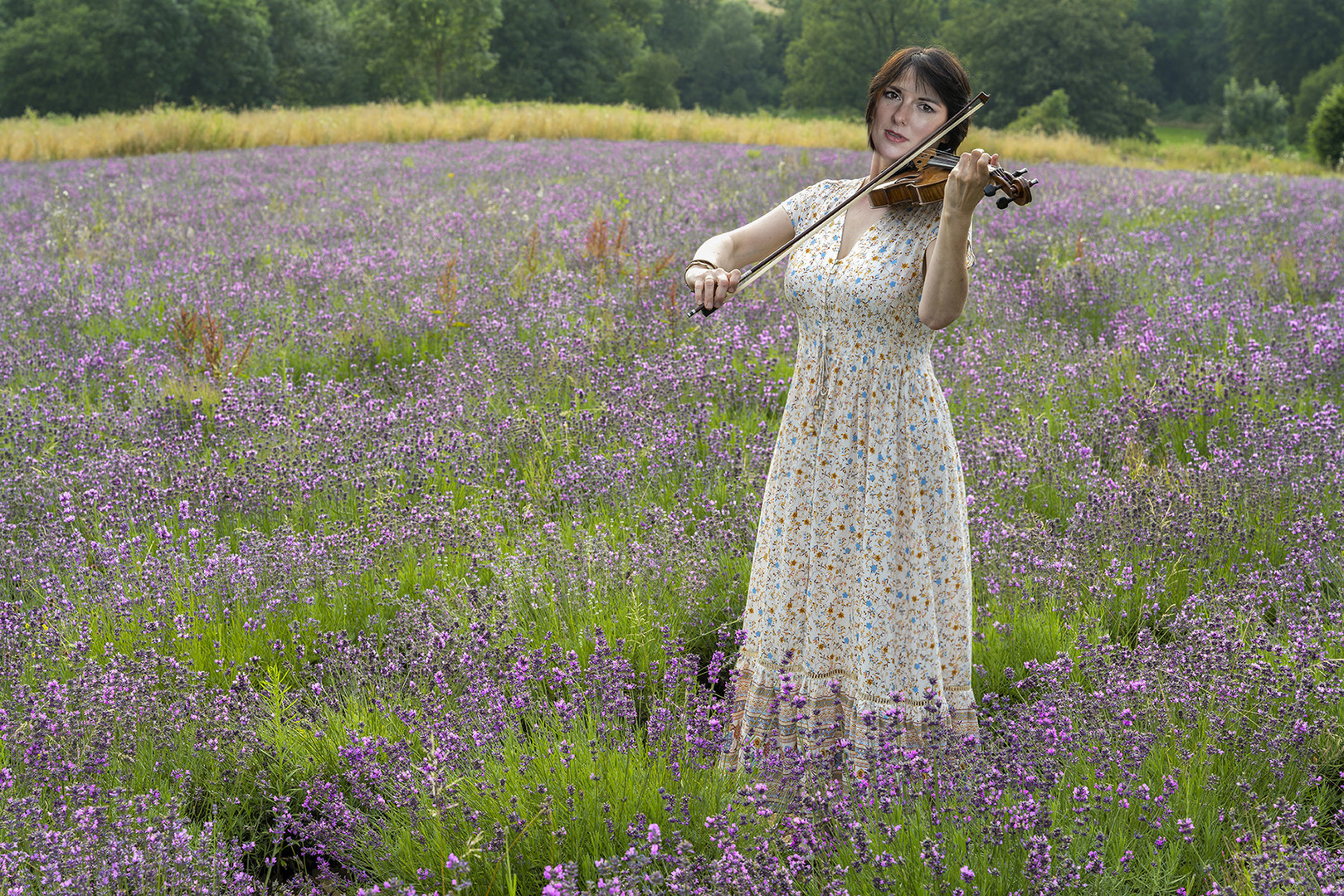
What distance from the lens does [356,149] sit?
18.1 m

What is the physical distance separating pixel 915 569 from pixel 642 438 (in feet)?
6.57

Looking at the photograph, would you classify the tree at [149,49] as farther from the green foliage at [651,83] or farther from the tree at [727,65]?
the tree at [727,65]

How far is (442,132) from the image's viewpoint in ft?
71.1

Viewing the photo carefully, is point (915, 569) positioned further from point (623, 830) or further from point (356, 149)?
point (356, 149)

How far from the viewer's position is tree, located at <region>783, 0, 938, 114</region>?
63125 millimetres

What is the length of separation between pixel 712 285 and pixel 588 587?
1.22 m

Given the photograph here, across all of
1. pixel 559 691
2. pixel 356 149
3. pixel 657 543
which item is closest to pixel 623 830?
pixel 559 691

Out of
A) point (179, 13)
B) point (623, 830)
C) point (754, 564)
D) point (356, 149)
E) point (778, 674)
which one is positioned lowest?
point (623, 830)

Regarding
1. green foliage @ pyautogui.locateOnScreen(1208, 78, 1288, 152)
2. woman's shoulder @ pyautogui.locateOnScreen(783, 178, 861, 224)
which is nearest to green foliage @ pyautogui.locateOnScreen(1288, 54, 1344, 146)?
green foliage @ pyautogui.locateOnScreen(1208, 78, 1288, 152)

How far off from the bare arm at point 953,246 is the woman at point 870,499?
69 millimetres

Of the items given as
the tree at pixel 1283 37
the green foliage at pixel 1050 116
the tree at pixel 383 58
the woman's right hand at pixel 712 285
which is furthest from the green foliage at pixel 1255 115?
the woman's right hand at pixel 712 285

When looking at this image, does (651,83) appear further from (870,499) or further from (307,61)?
(870,499)

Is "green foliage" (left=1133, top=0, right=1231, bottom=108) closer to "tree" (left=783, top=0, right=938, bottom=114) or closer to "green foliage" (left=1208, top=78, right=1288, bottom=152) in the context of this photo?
"tree" (left=783, top=0, right=938, bottom=114)

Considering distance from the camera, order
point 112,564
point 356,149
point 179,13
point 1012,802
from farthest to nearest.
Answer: point 179,13, point 356,149, point 112,564, point 1012,802
